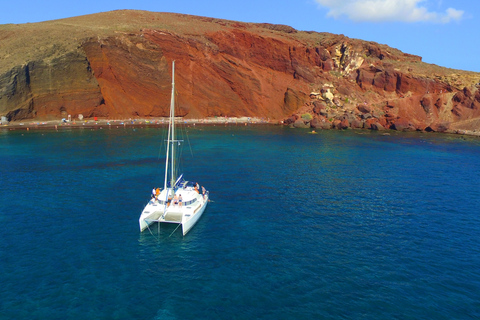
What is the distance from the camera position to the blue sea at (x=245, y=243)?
73.0 ft

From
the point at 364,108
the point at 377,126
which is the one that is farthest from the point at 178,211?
the point at 364,108

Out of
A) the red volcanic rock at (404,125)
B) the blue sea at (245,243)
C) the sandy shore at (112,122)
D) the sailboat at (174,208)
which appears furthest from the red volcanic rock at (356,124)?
the sailboat at (174,208)

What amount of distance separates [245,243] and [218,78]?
343 feet

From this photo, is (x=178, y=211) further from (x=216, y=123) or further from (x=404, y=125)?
(x=404, y=125)

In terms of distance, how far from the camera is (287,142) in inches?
3376

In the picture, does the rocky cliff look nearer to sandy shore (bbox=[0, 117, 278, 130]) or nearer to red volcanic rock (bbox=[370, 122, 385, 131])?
red volcanic rock (bbox=[370, 122, 385, 131])

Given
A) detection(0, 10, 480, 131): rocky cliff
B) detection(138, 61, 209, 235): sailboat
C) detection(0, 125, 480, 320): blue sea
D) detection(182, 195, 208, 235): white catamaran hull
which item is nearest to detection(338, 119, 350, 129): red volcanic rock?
detection(0, 10, 480, 131): rocky cliff

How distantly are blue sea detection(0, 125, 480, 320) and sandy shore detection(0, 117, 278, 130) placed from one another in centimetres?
4160

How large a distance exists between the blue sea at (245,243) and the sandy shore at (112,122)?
41595 mm

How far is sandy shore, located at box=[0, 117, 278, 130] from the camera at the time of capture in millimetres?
95025

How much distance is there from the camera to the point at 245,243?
30.1 meters

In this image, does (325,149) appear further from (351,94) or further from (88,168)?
(351,94)

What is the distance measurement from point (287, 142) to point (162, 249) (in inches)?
2391

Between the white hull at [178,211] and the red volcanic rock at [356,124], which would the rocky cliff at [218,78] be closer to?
the red volcanic rock at [356,124]
